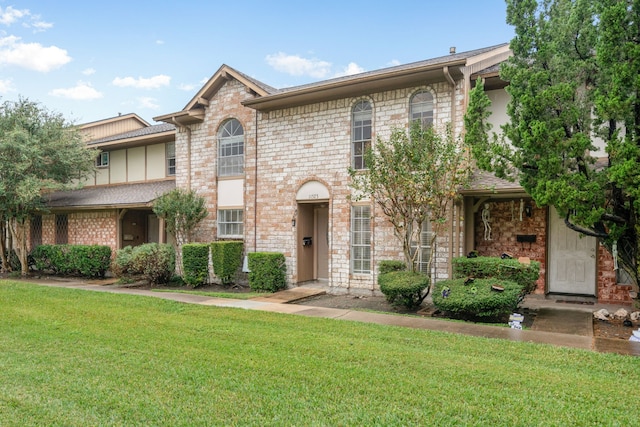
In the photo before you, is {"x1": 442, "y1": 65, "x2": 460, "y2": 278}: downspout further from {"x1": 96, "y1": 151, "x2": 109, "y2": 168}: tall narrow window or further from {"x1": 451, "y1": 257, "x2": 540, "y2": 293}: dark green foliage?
{"x1": 96, "y1": 151, "x2": 109, "y2": 168}: tall narrow window

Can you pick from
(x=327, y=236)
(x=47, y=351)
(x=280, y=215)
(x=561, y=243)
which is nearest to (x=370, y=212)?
(x=327, y=236)

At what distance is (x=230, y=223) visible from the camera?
14.0 m

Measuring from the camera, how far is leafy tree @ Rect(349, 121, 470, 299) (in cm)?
921

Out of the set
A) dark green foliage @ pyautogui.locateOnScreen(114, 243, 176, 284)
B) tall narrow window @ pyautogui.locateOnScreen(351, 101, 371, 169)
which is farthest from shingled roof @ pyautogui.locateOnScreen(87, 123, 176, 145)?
tall narrow window @ pyautogui.locateOnScreen(351, 101, 371, 169)

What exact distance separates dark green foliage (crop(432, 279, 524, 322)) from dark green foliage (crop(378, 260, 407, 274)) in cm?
155

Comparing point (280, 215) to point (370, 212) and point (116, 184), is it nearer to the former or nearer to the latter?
point (370, 212)

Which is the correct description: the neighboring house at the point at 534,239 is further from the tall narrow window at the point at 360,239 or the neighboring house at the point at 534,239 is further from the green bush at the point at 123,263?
the green bush at the point at 123,263

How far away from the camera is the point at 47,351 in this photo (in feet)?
19.2

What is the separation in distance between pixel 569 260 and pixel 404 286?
14.9 feet

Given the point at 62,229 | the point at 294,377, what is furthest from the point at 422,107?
the point at 62,229

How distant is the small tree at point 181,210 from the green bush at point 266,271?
2713mm

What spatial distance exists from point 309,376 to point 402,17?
50.2 ft

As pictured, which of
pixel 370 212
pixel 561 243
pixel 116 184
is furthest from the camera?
pixel 116 184

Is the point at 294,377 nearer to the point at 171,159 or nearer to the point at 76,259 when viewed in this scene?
the point at 171,159
